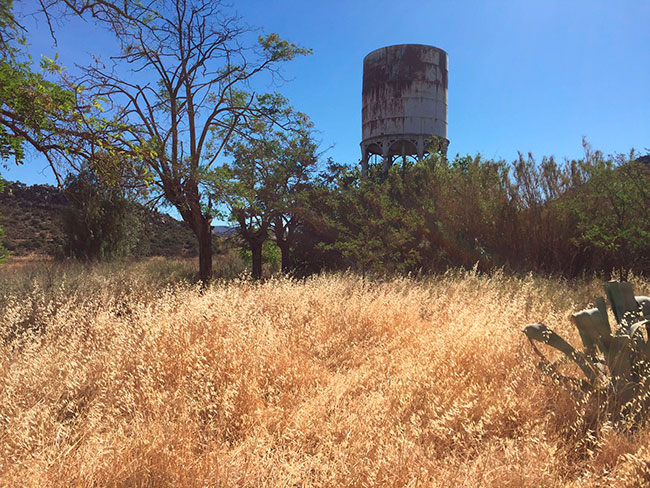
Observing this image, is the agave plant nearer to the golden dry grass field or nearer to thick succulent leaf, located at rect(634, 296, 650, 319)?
thick succulent leaf, located at rect(634, 296, 650, 319)

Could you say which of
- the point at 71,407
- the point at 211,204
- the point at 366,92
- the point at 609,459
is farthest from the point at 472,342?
the point at 366,92

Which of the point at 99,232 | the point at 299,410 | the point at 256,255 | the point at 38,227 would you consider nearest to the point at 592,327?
the point at 299,410

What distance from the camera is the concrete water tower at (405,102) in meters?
16.8

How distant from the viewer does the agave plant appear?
2.58 meters

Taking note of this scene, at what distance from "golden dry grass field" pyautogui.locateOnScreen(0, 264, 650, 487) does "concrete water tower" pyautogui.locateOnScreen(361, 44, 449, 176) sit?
1345cm

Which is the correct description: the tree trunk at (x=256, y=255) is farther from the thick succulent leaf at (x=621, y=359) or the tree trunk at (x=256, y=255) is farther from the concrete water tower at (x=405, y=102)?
the thick succulent leaf at (x=621, y=359)

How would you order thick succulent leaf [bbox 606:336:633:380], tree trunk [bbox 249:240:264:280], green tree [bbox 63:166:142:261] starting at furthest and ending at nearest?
green tree [bbox 63:166:142:261] → tree trunk [bbox 249:240:264:280] → thick succulent leaf [bbox 606:336:633:380]

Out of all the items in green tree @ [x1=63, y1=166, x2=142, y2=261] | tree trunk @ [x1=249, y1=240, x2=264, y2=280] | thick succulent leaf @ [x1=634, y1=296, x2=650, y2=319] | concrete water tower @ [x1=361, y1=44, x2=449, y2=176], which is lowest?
thick succulent leaf @ [x1=634, y1=296, x2=650, y2=319]

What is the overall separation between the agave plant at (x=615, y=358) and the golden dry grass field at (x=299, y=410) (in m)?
0.22

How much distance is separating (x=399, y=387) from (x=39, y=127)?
5.47 meters

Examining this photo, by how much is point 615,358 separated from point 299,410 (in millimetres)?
2269

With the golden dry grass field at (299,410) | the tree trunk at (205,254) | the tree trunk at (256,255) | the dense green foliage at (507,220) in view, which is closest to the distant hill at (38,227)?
A: the tree trunk at (256,255)

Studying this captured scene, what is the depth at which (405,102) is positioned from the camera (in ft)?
55.1

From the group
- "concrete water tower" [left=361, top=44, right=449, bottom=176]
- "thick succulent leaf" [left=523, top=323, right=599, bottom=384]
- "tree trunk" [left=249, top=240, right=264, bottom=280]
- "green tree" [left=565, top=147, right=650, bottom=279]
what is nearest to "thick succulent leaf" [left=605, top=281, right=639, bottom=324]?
"thick succulent leaf" [left=523, top=323, right=599, bottom=384]
